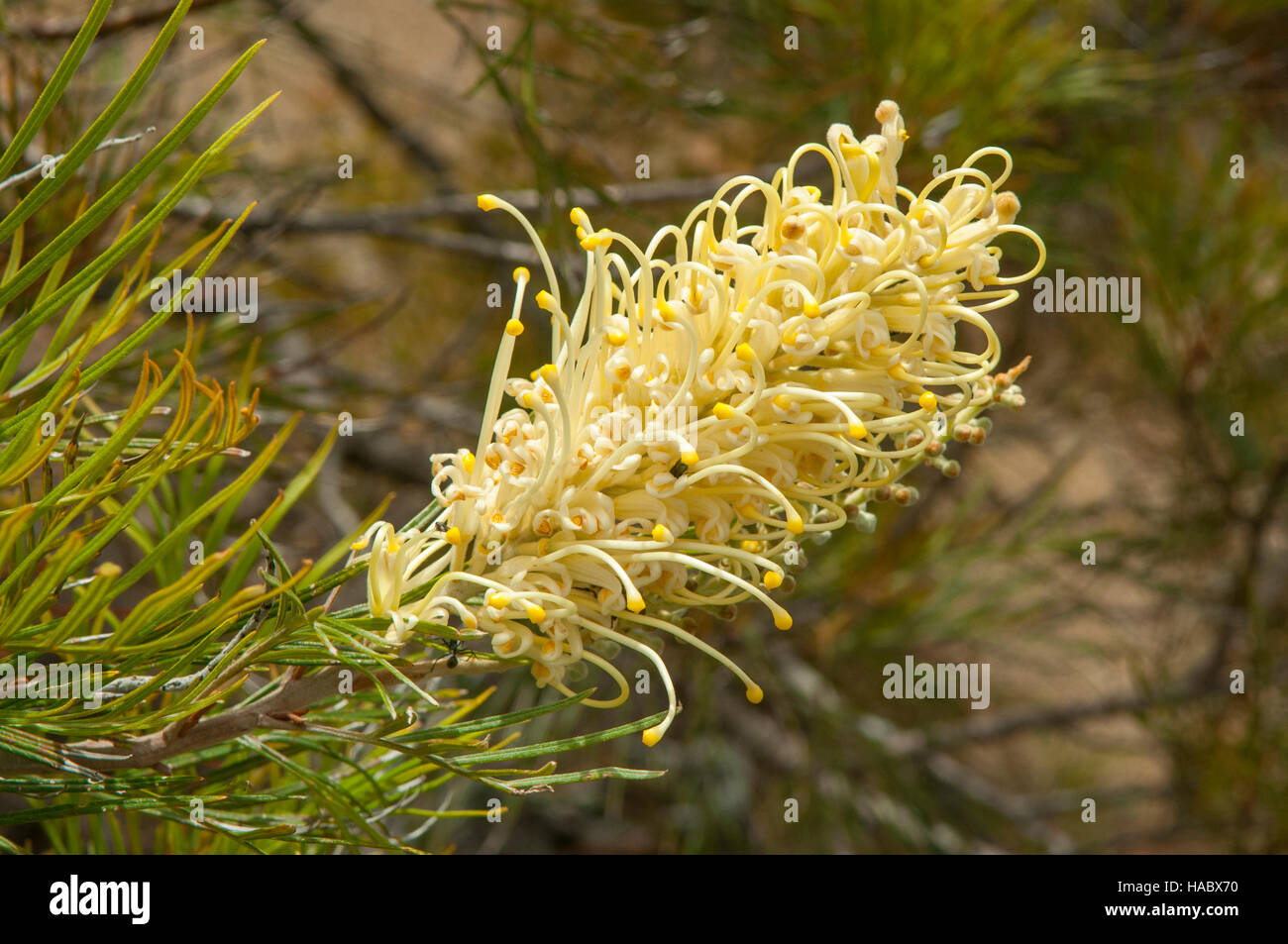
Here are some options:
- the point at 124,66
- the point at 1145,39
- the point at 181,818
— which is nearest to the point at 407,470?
the point at 124,66

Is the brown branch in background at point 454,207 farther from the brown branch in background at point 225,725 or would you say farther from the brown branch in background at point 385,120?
the brown branch in background at point 225,725

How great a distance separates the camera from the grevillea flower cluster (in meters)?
0.31

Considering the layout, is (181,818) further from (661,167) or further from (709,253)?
(661,167)

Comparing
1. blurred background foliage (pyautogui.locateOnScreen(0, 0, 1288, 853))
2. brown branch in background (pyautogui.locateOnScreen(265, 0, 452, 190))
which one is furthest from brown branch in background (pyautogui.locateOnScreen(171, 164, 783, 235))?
brown branch in background (pyautogui.locateOnScreen(265, 0, 452, 190))

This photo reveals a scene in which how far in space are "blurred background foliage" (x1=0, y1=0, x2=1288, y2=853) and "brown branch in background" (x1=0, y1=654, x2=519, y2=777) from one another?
0.36 metres

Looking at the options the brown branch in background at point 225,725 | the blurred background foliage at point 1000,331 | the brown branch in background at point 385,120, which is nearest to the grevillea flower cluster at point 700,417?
the brown branch in background at point 225,725

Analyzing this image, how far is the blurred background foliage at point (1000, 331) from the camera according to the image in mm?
828

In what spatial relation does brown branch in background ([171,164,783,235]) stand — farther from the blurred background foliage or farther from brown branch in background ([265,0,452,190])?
brown branch in background ([265,0,452,190])

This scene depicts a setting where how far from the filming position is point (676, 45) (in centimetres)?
87

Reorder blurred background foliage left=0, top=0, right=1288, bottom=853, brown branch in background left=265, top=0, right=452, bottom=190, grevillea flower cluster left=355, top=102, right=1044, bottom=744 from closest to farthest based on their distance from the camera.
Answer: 1. grevillea flower cluster left=355, top=102, right=1044, bottom=744
2. blurred background foliage left=0, top=0, right=1288, bottom=853
3. brown branch in background left=265, top=0, right=452, bottom=190

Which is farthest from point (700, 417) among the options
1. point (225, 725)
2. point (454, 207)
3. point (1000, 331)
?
point (1000, 331)

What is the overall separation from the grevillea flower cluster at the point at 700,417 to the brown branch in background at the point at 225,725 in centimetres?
2

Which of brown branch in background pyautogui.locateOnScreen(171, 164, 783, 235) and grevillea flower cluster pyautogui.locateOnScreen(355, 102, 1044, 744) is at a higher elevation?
brown branch in background pyautogui.locateOnScreen(171, 164, 783, 235)
